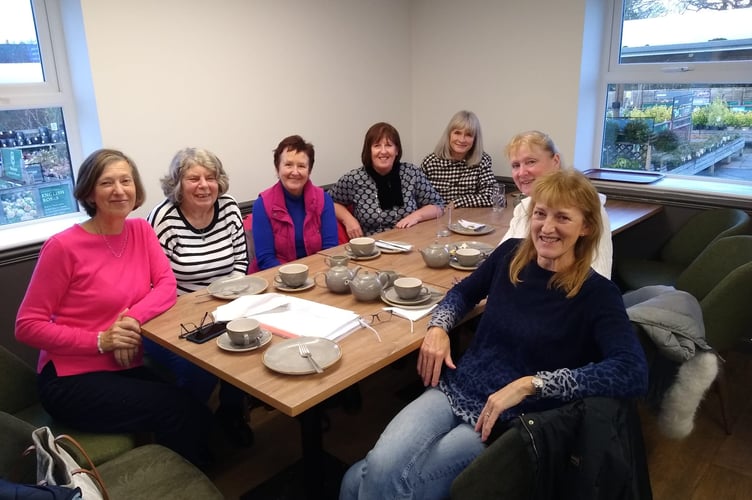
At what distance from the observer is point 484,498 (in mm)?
1204

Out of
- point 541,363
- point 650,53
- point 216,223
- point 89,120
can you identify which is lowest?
point 541,363

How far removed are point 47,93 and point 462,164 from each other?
2.23 m

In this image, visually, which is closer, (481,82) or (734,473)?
(734,473)

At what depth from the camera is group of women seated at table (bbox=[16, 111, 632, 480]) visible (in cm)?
166

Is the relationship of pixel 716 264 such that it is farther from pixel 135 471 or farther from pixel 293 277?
pixel 135 471

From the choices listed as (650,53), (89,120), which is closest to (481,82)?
(650,53)

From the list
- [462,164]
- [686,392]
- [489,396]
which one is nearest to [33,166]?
[462,164]

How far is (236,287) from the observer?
2059mm

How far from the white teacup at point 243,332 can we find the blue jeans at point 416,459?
450 millimetres

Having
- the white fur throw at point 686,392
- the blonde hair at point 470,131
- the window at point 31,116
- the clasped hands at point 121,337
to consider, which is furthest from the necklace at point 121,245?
the blonde hair at point 470,131

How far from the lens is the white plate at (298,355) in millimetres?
1474

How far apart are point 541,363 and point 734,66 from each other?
2.62 m

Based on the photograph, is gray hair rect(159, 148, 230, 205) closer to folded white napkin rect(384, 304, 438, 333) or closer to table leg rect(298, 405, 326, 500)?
folded white napkin rect(384, 304, 438, 333)

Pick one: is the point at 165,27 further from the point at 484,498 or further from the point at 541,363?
the point at 484,498
